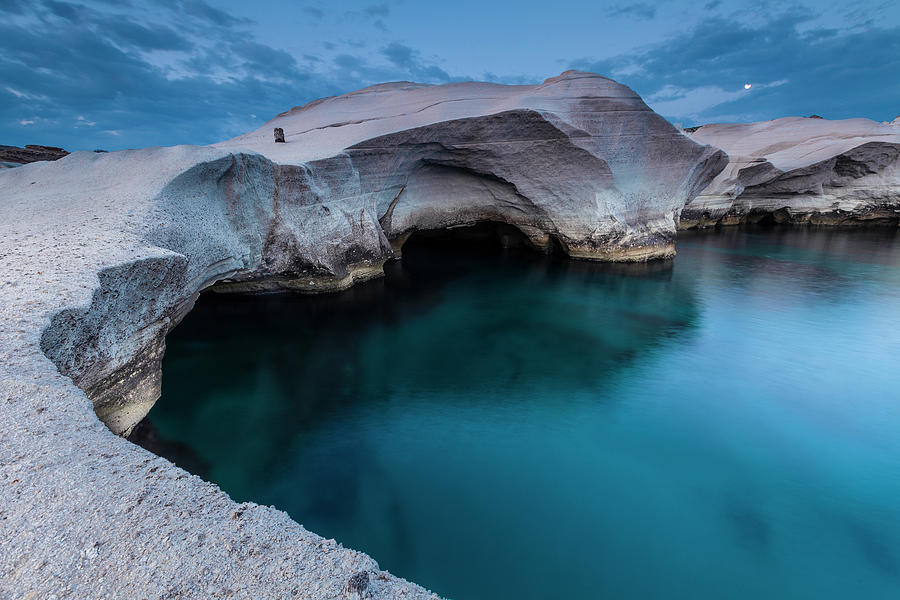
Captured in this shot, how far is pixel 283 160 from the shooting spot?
801 centimetres

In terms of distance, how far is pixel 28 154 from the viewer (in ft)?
40.4

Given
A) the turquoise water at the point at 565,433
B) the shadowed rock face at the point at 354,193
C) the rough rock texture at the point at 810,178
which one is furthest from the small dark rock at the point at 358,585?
the rough rock texture at the point at 810,178

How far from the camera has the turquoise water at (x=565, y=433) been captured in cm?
342

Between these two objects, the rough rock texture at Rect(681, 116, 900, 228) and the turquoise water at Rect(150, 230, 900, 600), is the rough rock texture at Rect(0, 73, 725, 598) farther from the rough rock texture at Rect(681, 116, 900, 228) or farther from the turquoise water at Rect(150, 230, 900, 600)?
the rough rock texture at Rect(681, 116, 900, 228)

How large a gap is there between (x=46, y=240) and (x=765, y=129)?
28.9 metres

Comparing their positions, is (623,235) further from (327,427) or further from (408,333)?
(327,427)

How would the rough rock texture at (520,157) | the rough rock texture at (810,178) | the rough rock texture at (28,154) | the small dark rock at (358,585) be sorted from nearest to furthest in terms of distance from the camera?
the small dark rock at (358,585) → the rough rock texture at (520,157) → the rough rock texture at (28,154) → the rough rock texture at (810,178)

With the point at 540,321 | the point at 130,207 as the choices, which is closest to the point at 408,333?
the point at 540,321

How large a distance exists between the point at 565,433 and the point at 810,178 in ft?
69.2

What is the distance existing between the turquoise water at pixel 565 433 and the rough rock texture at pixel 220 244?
1.30 m

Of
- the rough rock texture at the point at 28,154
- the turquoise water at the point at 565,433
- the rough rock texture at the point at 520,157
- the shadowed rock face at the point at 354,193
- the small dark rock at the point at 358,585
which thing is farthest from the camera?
the rough rock texture at the point at 28,154

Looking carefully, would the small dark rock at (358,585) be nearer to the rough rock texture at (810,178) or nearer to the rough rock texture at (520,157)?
the rough rock texture at (520,157)

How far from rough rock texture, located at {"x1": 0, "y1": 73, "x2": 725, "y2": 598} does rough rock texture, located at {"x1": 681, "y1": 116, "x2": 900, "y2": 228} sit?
7.02m

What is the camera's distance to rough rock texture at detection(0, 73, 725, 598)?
1480 millimetres
